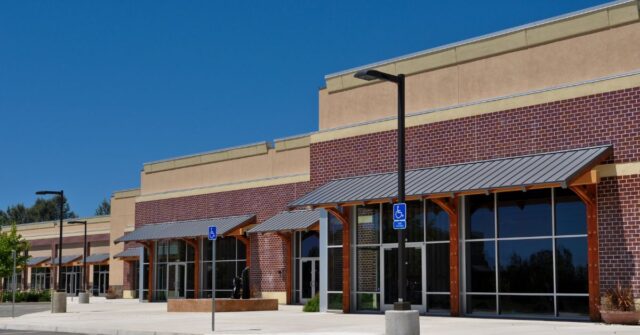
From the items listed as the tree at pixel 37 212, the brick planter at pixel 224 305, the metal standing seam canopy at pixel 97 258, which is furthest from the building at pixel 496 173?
the tree at pixel 37 212

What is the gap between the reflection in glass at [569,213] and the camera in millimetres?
25281

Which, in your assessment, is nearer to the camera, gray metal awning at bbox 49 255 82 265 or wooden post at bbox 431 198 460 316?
wooden post at bbox 431 198 460 316

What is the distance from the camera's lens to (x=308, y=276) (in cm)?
4241

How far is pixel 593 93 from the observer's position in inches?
1004

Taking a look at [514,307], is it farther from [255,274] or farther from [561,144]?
[255,274]

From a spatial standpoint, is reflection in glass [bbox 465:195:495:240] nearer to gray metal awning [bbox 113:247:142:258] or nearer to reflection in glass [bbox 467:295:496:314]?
reflection in glass [bbox 467:295:496:314]

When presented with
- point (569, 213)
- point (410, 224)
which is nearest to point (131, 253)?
point (410, 224)

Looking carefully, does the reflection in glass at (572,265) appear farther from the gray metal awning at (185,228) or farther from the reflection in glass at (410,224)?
the gray metal awning at (185,228)

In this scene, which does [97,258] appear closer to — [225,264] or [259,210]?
[225,264]

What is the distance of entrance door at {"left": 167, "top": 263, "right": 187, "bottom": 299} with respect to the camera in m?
49.5

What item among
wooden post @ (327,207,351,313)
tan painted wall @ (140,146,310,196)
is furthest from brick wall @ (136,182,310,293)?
wooden post @ (327,207,351,313)

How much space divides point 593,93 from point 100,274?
5568 centimetres

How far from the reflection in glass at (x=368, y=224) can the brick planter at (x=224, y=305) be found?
6.75 m

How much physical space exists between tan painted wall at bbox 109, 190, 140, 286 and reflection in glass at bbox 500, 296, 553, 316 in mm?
40944
